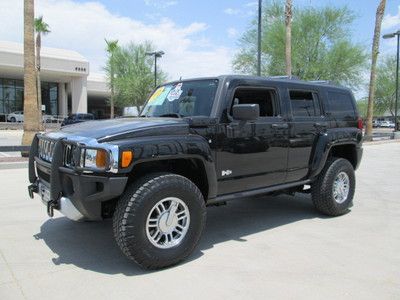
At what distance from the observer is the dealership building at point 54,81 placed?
43500 mm

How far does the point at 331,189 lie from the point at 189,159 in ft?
8.59

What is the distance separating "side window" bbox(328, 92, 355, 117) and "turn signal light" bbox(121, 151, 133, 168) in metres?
3.62

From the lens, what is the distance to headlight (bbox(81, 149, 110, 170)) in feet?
12.7

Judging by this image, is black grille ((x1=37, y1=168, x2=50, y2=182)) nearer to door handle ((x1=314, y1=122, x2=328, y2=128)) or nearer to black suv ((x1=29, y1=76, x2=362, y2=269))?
black suv ((x1=29, y1=76, x2=362, y2=269))

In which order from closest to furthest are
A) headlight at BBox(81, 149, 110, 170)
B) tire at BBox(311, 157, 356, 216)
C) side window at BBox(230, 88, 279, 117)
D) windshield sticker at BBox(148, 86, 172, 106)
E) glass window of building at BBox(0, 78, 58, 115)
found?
1. headlight at BBox(81, 149, 110, 170)
2. side window at BBox(230, 88, 279, 117)
3. windshield sticker at BBox(148, 86, 172, 106)
4. tire at BBox(311, 157, 356, 216)
5. glass window of building at BBox(0, 78, 58, 115)

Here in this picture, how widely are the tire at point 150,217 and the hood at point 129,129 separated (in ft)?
1.47

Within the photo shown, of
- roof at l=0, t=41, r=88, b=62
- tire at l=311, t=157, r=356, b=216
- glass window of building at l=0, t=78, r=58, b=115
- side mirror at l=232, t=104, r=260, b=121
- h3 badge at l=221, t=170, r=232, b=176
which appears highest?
roof at l=0, t=41, r=88, b=62

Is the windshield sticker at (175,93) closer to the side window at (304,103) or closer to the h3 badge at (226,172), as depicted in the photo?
the h3 badge at (226,172)

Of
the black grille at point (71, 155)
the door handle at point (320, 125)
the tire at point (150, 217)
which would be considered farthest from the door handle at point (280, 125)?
the black grille at point (71, 155)

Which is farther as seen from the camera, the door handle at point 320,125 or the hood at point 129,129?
the door handle at point 320,125

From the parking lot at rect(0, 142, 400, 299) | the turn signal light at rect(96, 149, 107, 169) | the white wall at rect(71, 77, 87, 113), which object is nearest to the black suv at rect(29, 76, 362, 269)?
the turn signal light at rect(96, 149, 107, 169)

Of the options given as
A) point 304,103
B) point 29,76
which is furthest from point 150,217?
point 29,76

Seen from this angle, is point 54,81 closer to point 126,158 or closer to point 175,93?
point 175,93

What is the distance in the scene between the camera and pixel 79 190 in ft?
12.9
